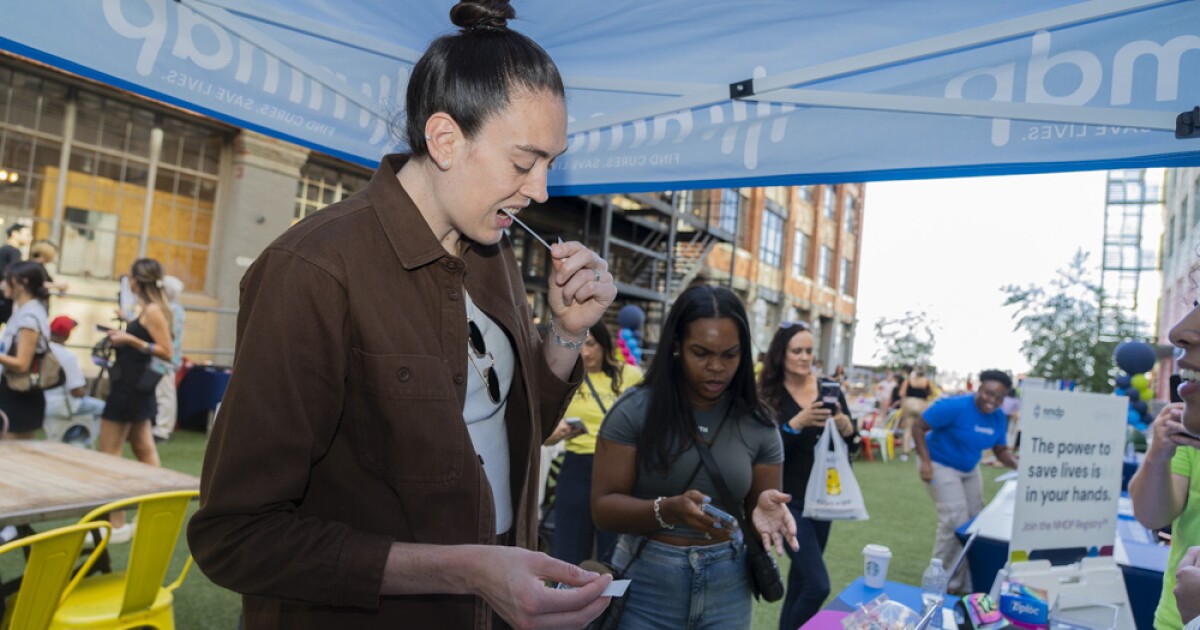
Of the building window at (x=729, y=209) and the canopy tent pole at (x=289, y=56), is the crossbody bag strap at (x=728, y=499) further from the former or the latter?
the building window at (x=729, y=209)

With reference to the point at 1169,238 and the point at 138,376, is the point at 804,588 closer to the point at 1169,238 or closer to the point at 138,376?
the point at 138,376

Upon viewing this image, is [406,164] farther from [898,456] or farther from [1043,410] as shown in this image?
[898,456]

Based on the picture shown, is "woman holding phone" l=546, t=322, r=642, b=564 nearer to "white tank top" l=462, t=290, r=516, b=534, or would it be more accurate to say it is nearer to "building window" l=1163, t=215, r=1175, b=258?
"white tank top" l=462, t=290, r=516, b=534

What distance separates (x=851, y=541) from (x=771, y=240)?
24565mm

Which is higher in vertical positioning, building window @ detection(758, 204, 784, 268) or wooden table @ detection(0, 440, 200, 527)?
building window @ detection(758, 204, 784, 268)

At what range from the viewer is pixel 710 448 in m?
2.90

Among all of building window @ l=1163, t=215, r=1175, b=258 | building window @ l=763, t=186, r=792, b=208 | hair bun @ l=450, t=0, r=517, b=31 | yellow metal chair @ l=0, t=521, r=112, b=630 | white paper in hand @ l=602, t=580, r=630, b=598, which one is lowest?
yellow metal chair @ l=0, t=521, r=112, b=630

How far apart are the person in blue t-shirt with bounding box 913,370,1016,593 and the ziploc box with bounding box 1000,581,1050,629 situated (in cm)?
411

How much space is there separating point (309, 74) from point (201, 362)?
10.2 meters

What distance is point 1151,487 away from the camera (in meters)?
2.70

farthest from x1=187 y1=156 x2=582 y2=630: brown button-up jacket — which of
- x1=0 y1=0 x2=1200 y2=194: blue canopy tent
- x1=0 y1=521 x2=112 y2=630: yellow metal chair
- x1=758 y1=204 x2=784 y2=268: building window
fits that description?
x1=758 y1=204 x2=784 y2=268: building window

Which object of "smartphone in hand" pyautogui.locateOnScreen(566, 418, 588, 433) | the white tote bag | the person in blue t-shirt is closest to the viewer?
the white tote bag

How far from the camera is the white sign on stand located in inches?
141

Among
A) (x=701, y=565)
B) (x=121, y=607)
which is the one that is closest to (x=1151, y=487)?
(x=701, y=565)
